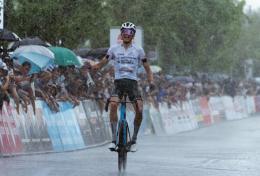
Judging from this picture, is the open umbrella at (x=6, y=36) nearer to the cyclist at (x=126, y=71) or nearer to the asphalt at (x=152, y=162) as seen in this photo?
the asphalt at (x=152, y=162)

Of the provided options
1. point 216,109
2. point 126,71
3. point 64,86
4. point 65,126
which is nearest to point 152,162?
point 126,71

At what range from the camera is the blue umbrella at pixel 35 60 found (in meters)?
18.9

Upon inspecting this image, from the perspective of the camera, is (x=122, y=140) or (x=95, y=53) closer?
(x=122, y=140)

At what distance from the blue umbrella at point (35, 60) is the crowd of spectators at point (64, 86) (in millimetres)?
187

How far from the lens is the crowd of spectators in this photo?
654 inches

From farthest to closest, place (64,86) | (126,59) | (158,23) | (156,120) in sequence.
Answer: (158,23), (156,120), (64,86), (126,59)

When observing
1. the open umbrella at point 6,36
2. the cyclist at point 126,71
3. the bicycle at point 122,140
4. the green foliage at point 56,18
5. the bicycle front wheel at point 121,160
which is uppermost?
the green foliage at point 56,18

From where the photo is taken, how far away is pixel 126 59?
12867 millimetres

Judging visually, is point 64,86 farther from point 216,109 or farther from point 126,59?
point 216,109

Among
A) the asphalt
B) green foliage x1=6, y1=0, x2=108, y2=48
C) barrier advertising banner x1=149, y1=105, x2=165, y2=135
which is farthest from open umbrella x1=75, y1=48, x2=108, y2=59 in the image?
the asphalt

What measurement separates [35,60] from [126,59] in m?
6.44

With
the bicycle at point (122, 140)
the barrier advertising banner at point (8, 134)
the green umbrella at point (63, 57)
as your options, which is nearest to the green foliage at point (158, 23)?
the green umbrella at point (63, 57)

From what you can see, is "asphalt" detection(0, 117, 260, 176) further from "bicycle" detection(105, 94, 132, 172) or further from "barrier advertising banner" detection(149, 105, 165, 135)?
"barrier advertising banner" detection(149, 105, 165, 135)

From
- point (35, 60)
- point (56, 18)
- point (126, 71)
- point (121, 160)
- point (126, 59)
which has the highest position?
point (56, 18)
